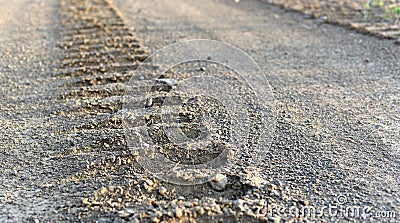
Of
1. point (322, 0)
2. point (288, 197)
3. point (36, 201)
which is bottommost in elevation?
point (36, 201)

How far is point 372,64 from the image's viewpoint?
437 centimetres

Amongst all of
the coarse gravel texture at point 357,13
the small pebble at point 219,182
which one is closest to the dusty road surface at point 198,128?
the small pebble at point 219,182

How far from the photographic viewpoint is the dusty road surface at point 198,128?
2.32 m

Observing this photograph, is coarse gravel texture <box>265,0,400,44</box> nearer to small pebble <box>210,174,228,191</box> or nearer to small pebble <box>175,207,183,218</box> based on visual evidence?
small pebble <box>210,174,228,191</box>

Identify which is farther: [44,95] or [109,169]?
[44,95]

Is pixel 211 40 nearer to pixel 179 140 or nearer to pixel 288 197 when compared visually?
pixel 179 140

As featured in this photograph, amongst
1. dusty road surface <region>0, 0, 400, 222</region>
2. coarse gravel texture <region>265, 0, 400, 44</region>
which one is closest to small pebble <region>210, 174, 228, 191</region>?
dusty road surface <region>0, 0, 400, 222</region>

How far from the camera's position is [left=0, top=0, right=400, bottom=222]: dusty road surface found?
2.32 meters

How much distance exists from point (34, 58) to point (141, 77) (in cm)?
136

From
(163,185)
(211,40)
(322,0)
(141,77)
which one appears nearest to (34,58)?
(141,77)

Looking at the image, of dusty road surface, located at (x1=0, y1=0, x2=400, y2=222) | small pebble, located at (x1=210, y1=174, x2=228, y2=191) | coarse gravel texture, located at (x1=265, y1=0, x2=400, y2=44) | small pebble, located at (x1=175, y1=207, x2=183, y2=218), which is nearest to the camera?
small pebble, located at (x1=175, y1=207, x2=183, y2=218)

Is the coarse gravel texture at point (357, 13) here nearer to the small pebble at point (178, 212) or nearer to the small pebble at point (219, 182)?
the small pebble at point (219, 182)

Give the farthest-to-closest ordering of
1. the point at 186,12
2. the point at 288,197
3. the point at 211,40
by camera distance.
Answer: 1. the point at 186,12
2. the point at 211,40
3. the point at 288,197

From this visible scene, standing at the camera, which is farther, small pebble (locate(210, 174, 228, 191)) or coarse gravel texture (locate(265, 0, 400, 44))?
coarse gravel texture (locate(265, 0, 400, 44))
